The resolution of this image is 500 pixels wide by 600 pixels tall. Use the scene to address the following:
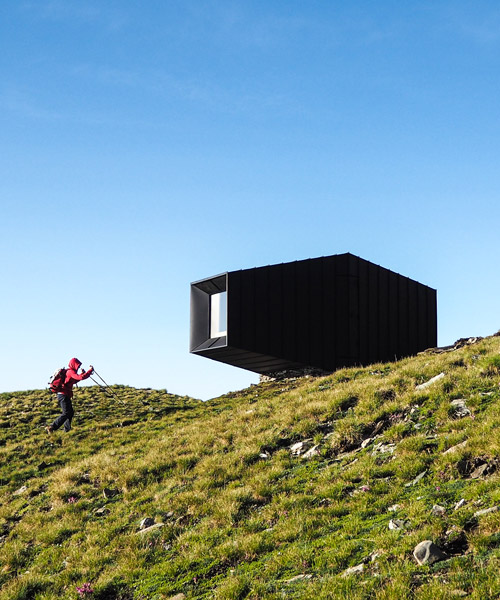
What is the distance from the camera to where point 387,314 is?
128 ft

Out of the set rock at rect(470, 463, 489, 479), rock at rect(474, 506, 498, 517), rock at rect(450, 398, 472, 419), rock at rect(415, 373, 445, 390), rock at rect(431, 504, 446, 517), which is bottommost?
rock at rect(431, 504, 446, 517)

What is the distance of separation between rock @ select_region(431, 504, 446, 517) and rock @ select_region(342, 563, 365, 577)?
1551mm

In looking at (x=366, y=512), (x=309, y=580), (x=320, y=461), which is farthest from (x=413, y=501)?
(x=320, y=461)

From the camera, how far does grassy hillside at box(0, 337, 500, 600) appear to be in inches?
330

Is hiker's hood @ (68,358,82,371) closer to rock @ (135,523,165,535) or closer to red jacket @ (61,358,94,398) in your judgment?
red jacket @ (61,358,94,398)

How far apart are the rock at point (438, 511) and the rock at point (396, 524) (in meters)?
0.46

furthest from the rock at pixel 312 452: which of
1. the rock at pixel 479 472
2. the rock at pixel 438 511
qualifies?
the rock at pixel 438 511

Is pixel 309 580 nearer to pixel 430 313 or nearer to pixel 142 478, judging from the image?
pixel 142 478

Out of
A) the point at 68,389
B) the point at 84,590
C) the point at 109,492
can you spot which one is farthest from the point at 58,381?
the point at 84,590

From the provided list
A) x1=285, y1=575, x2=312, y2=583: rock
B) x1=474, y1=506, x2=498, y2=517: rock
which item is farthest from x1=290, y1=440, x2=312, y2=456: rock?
x1=474, y1=506, x2=498, y2=517: rock

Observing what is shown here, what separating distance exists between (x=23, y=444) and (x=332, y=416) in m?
13.5

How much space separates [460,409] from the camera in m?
13.7

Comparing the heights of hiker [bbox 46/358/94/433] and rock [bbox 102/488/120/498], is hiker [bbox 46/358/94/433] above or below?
above

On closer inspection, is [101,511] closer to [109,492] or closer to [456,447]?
[109,492]
